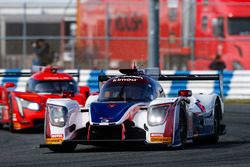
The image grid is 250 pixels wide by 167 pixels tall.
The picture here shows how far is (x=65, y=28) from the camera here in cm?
3262

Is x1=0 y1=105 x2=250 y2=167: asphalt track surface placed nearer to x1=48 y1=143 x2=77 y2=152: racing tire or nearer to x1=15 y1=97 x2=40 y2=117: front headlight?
x1=48 y1=143 x2=77 y2=152: racing tire

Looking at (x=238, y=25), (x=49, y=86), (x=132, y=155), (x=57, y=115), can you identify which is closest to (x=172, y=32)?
(x=238, y=25)

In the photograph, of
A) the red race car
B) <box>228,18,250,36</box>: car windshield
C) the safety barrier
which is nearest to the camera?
the red race car

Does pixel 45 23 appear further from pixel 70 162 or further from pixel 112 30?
pixel 70 162

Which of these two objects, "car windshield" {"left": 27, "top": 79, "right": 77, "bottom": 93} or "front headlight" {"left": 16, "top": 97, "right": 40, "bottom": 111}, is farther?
"car windshield" {"left": 27, "top": 79, "right": 77, "bottom": 93}

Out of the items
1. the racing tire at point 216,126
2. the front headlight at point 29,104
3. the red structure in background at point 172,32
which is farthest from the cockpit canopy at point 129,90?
the red structure in background at point 172,32

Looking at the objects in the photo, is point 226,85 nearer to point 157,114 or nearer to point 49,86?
point 49,86

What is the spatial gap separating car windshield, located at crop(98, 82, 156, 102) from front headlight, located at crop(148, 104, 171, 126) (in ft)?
3.10

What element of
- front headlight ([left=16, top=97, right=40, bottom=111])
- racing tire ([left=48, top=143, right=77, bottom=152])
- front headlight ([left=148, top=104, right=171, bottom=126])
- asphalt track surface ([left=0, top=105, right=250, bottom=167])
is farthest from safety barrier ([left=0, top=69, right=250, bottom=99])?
front headlight ([left=148, top=104, right=171, bottom=126])

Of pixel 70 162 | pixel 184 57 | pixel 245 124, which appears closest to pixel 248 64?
pixel 184 57

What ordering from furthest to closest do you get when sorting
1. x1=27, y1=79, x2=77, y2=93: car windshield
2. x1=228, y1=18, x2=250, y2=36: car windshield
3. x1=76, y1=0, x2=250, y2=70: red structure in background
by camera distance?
x1=228, y1=18, x2=250, y2=36: car windshield → x1=76, y1=0, x2=250, y2=70: red structure in background → x1=27, y1=79, x2=77, y2=93: car windshield

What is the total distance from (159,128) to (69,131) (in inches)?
51.3

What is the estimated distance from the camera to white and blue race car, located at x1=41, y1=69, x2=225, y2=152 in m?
13.5

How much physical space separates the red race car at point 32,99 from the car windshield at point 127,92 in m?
2.81
